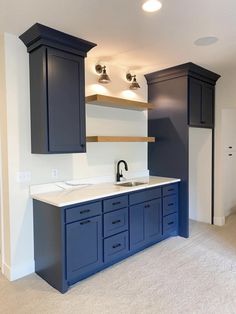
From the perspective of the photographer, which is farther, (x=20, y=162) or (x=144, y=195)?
(x=144, y=195)

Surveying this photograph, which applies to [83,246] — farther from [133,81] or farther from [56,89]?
[133,81]

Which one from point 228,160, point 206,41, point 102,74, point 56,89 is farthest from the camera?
point 228,160

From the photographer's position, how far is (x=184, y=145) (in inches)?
146

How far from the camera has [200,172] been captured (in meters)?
4.40

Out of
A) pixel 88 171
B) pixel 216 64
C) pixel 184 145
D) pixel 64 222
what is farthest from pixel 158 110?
pixel 64 222

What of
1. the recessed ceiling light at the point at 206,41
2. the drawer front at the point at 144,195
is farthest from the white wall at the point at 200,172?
the recessed ceiling light at the point at 206,41

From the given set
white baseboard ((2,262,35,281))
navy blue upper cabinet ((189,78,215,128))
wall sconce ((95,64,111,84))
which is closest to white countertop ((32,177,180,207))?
white baseboard ((2,262,35,281))

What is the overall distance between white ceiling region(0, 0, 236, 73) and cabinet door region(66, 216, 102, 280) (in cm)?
193

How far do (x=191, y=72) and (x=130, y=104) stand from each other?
3.47ft

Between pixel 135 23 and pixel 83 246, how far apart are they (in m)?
2.24

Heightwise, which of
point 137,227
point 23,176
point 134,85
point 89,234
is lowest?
point 137,227

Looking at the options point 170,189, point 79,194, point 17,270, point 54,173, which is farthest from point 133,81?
point 17,270

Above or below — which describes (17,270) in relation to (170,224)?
below

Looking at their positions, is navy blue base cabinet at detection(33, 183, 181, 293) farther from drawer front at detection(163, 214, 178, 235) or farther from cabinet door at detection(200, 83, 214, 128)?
cabinet door at detection(200, 83, 214, 128)
